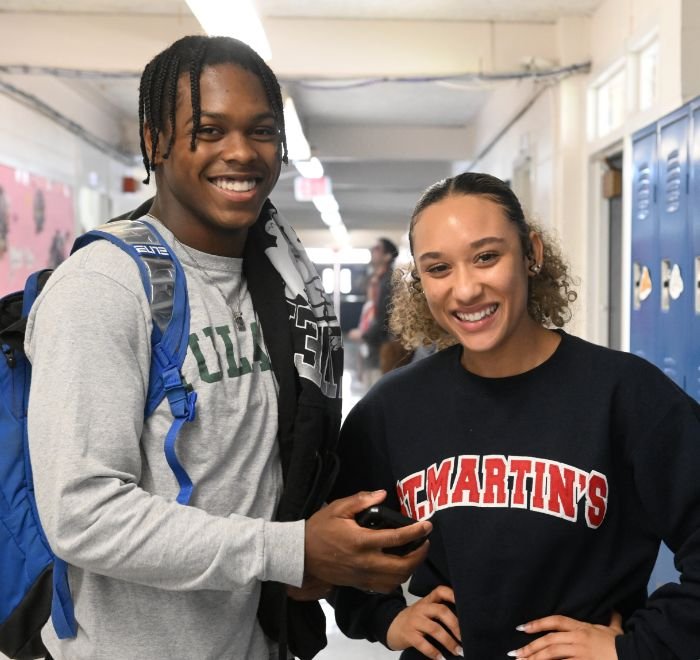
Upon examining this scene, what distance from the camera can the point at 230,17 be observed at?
13.6 ft

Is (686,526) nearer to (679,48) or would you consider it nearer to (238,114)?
(238,114)

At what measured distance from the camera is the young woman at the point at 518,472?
1.22m

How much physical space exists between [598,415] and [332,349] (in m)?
0.43

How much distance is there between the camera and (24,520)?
1168 mm

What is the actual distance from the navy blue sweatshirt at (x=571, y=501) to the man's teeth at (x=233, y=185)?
49cm

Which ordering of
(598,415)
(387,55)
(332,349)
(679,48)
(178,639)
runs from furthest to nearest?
(387,55) < (679,48) < (332,349) < (598,415) < (178,639)

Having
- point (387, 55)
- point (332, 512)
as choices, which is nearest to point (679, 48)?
point (387, 55)

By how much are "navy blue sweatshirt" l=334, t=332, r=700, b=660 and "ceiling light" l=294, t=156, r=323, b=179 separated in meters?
7.34

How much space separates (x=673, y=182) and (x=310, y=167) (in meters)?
5.87

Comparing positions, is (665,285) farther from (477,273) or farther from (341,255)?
(341,255)

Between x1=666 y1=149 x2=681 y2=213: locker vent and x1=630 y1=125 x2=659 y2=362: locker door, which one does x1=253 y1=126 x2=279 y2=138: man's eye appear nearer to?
x1=666 y1=149 x2=681 y2=213: locker vent

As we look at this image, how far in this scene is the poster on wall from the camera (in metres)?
6.12

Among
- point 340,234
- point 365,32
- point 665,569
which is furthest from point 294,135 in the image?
point 340,234

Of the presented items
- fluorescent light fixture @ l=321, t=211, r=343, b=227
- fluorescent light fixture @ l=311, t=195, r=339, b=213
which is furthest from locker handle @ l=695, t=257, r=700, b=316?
fluorescent light fixture @ l=321, t=211, r=343, b=227
